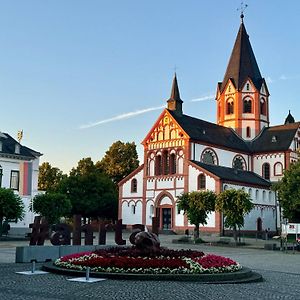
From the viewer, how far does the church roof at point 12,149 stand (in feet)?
198

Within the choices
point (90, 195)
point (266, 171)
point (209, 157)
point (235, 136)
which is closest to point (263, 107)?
point (235, 136)

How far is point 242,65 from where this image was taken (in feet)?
264

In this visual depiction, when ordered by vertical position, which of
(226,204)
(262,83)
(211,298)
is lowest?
(211,298)

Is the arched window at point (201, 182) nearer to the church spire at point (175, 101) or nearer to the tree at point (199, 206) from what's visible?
the church spire at point (175, 101)

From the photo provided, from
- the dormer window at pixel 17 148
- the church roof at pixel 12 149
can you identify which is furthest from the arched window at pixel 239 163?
the dormer window at pixel 17 148

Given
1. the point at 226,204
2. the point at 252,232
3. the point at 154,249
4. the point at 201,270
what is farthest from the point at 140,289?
the point at 252,232

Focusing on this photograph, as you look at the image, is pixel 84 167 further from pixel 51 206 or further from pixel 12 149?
pixel 51 206

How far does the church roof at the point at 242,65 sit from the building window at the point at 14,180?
118 ft

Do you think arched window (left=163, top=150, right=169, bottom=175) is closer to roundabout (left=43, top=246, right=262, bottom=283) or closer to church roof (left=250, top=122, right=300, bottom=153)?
church roof (left=250, top=122, right=300, bottom=153)

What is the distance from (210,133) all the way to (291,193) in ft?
84.8

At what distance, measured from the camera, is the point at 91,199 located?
7688 centimetres

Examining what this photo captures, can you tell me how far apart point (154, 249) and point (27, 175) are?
144 ft

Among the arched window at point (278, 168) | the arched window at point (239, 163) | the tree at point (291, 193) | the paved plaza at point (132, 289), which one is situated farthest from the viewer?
the arched window at point (239, 163)

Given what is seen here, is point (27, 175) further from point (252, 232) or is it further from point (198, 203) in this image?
point (252, 232)
